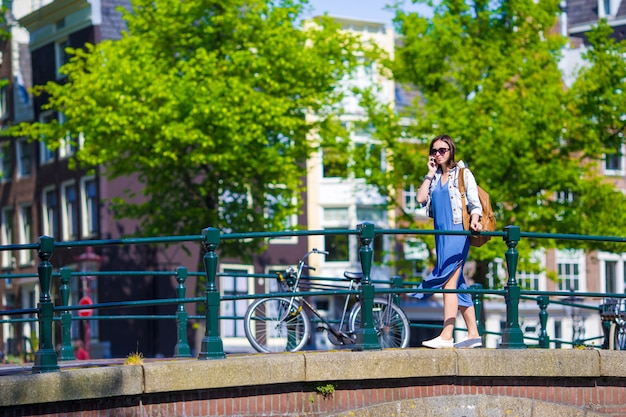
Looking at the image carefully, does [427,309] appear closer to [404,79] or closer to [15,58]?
[15,58]

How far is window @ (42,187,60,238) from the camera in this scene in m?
43.0

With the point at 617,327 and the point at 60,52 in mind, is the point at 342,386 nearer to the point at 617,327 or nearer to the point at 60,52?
the point at 617,327

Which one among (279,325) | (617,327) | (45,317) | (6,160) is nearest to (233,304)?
(6,160)

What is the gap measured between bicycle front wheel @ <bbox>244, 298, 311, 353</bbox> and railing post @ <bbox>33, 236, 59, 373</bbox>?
3.40 metres

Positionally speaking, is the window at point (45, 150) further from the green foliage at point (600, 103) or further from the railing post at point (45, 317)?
the railing post at point (45, 317)

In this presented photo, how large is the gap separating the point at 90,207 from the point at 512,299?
1217 inches

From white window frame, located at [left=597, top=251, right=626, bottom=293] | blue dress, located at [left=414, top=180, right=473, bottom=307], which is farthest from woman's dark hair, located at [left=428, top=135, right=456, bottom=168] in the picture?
white window frame, located at [left=597, top=251, right=626, bottom=293]

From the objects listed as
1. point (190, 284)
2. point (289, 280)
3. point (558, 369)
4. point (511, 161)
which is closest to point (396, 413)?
point (558, 369)

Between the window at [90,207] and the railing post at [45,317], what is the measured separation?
30987 millimetres

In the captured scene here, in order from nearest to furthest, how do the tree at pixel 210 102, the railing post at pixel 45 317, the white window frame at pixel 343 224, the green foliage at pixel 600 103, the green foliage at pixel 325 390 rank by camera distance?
1. the railing post at pixel 45 317
2. the green foliage at pixel 325 390
3. the tree at pixel 210 102
4. the green foliage at pixel 600 103
5. the white window frame at pixel 343 224

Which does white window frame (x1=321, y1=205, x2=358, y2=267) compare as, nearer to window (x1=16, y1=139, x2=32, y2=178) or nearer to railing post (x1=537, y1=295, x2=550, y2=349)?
window (x1=16, y1=139, x2=32, y2=178)

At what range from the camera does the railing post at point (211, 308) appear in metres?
10.2

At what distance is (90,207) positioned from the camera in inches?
1619

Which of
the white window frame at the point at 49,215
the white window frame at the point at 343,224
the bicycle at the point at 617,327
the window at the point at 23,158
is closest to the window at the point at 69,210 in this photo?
the white window frame at the point at 49,215
